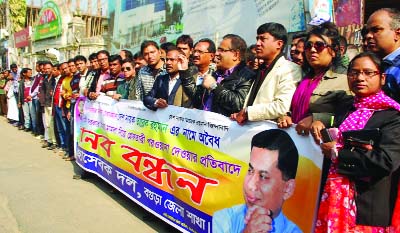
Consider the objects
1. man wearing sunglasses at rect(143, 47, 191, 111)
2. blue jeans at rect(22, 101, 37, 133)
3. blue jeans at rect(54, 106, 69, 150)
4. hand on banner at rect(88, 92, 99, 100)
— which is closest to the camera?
man wearing sunglasses at rect(143, 47, 191, 111)

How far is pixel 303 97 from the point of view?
266cm

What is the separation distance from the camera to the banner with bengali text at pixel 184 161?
2480mm

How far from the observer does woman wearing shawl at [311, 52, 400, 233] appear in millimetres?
2023

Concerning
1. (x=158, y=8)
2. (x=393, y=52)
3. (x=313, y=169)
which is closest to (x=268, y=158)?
(x=313, y=169)

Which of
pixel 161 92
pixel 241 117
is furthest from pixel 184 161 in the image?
pixel 161 92

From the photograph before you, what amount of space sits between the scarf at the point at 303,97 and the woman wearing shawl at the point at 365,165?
0.40m

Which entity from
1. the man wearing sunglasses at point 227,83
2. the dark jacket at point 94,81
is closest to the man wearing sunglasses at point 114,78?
the dark jacket at point 94,81

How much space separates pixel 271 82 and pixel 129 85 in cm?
295

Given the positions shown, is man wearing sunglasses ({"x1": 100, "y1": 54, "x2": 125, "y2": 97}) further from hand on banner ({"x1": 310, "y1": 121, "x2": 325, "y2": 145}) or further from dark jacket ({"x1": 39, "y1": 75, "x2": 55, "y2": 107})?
hand on banner ({"x1": 310, "y1": 121, "x2": 325, "y2": 145})

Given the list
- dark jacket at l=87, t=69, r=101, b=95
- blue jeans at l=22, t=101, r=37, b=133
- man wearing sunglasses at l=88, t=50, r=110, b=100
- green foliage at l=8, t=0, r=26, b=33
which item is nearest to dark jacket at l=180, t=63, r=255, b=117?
man wearing sunglasses at l=88, t=50, r=110, b=100

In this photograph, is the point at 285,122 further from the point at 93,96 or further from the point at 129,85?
the point at 93,96

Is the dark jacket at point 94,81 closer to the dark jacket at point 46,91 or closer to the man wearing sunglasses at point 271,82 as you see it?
the dark jacket at point 46,91

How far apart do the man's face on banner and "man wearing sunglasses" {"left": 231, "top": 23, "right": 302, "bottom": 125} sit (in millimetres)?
257

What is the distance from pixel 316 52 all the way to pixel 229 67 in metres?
0.94
